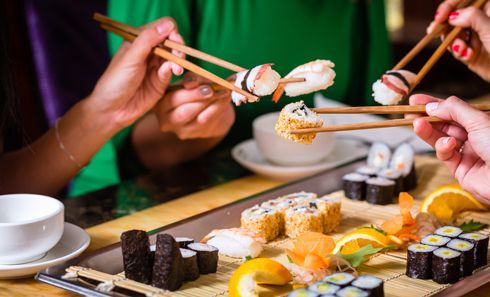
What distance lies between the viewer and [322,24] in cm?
355

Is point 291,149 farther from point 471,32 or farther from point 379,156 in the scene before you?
point 471,32

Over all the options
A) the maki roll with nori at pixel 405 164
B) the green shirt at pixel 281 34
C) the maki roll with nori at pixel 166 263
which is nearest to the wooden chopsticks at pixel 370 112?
the maki roll with nori at pixel 166 263

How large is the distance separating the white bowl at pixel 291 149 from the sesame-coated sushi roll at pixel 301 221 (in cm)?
54

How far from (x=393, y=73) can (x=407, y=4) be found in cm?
503

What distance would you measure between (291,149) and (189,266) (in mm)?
923

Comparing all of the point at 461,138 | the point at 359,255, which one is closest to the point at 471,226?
the point at 461,138

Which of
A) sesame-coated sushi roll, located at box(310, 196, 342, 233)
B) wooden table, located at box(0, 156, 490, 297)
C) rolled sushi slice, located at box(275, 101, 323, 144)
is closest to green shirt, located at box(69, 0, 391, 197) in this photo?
wooden table, located at box(0, 156, 490, 297)

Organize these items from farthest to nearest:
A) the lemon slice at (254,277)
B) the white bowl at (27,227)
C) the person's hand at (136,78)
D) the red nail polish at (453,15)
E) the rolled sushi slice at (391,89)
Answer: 1. the red nail polish at (453,15)
2. the person's hand at (136,78)
3. the rolled sushi slice at (391,89)
4. the white bowl at (27,227)
5. the lemon slice at (254,277)

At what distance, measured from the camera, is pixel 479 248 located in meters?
1.81

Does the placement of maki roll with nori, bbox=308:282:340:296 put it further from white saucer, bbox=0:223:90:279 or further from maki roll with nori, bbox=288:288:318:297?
white saucer, bbox=0:223:90:279

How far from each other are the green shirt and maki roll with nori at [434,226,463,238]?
1.46 m

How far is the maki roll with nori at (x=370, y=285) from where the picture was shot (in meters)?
1.54

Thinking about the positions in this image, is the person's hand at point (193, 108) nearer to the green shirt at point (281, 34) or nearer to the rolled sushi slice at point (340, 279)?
the green shirt at point (281, 34)

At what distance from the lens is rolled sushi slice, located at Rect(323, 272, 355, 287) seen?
156cm
